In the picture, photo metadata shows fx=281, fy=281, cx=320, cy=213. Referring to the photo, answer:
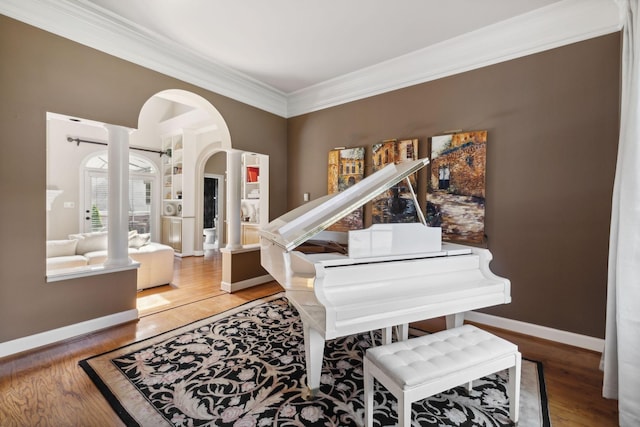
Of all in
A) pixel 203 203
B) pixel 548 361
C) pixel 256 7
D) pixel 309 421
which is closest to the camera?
pixel 309 421

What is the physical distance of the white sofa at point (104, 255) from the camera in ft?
12.5

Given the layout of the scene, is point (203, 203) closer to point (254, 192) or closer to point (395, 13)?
point (254, 192)

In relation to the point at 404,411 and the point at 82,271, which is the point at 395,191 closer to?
the point at 404,411

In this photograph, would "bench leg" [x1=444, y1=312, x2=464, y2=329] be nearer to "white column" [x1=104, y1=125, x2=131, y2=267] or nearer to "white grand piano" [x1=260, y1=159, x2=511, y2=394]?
"white grand piano" [x1=260, y1=159, x2=511, y2=394]

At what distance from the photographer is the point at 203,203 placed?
6.92 m

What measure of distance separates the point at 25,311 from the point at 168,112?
6.14m

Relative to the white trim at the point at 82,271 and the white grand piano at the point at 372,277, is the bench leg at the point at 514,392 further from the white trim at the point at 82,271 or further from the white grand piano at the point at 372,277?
the white trim at the point at 82,271

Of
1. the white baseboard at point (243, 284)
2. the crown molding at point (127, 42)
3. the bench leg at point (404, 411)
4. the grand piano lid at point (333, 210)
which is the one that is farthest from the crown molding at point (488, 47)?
the bench leg at point (404, 411)

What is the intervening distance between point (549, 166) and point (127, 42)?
4281 mm

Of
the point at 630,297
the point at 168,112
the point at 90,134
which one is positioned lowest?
the point at 630,297

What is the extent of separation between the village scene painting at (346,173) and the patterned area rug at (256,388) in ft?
5.60

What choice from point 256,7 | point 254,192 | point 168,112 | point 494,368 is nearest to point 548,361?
point 494,368

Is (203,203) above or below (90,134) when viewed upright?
below

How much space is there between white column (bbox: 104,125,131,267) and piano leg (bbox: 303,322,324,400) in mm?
2294
